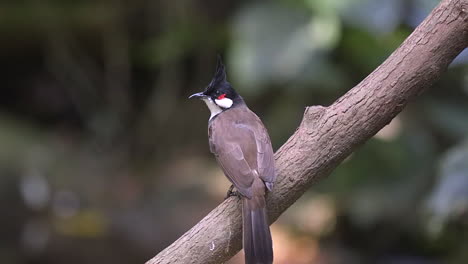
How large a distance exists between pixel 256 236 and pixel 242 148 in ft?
1.30

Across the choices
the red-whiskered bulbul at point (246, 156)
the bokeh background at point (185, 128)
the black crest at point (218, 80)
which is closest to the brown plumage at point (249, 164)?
the red-whiskered bulbul at point (246, 156)

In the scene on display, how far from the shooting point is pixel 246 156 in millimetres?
2326

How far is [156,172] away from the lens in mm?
5336

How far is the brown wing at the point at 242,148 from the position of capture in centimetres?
219

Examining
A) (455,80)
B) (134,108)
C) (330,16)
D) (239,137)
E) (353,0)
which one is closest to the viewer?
(239,137)

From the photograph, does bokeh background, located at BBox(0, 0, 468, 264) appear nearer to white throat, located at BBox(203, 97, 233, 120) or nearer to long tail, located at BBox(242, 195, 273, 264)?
white throat, located at BBox(203, 97, 233, 120)

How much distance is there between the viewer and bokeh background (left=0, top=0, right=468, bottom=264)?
399 cm

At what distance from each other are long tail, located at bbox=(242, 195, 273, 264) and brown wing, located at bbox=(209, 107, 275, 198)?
6cm

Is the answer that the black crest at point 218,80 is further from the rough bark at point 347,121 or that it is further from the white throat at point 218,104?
the rough bark at point 347,121

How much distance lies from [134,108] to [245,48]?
78.4 inches

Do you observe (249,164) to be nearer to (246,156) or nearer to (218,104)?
(246,156)

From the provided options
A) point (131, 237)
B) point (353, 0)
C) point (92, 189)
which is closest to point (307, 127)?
point (353, 0)

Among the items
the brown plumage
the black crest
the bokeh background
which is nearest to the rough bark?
the brown plumage

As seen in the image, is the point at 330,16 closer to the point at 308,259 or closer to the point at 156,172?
the point at 308,259
